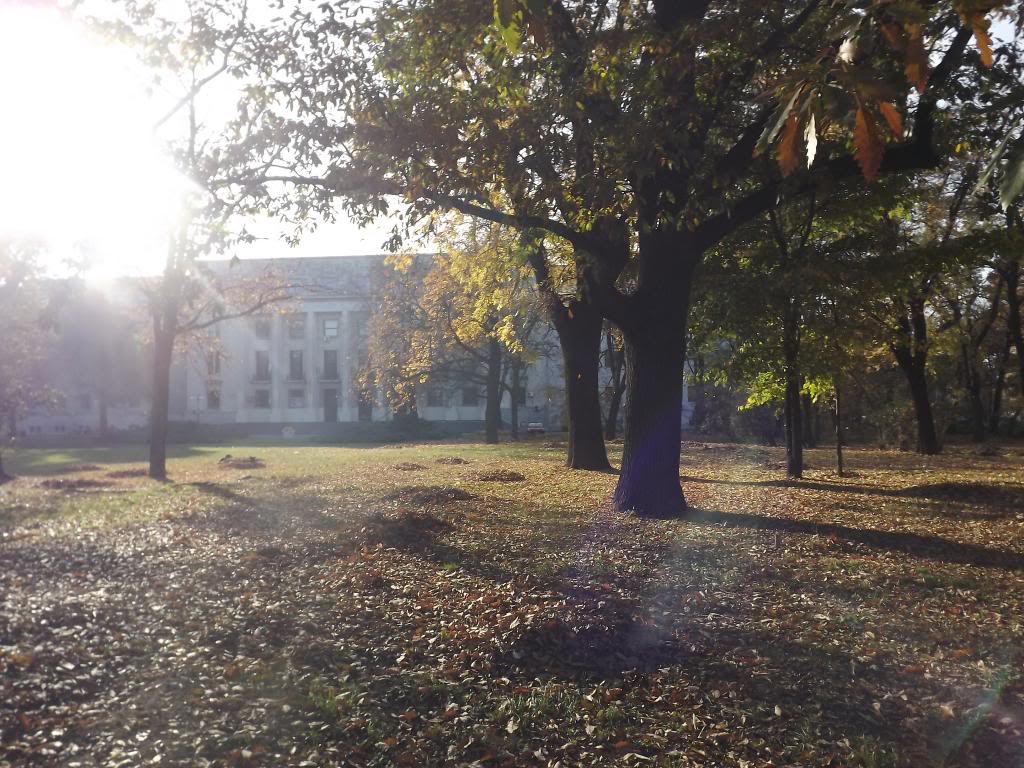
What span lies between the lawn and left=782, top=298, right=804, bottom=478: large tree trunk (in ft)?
15.3

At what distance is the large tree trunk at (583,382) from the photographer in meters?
19.4

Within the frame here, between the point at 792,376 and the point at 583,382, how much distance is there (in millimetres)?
5341

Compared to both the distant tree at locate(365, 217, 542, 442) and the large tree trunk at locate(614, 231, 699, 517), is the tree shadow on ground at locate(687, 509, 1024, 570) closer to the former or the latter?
the large tree trunk at locate(614, 231, 699, 517)

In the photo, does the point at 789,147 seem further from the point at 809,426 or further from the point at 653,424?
the point at 809,426

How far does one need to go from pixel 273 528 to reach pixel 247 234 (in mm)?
4581

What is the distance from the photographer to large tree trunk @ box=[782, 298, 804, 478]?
50.3ft

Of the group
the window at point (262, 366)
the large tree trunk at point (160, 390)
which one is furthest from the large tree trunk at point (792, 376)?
the window at point (262, 366)

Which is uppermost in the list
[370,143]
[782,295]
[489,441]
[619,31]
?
[619,31]

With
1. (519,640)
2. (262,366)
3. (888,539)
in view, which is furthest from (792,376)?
(262,366)

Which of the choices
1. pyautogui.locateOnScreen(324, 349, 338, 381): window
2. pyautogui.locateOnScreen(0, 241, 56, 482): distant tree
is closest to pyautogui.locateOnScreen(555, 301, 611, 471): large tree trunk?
pyautogui.locateOnScreen(0, 241, 56, 482): distant tree

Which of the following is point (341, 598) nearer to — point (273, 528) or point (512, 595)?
point (512, 595)

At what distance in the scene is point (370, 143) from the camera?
9.83m

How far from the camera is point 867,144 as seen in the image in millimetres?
2963

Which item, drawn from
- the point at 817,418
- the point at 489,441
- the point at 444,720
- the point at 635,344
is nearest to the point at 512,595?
the point at 444,720
